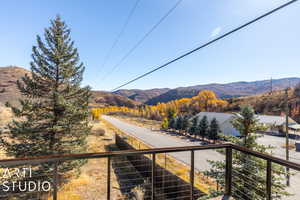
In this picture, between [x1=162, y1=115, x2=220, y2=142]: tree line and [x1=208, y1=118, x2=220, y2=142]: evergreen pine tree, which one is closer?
[x1=208, y1=118, x2=220, y2=142]: evergreen pine tree

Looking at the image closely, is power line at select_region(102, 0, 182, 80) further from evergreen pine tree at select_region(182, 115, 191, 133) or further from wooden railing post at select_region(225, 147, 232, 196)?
evergreen pine tree at select_region(182, 115, 191, 133)

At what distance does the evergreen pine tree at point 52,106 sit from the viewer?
7.20 metres

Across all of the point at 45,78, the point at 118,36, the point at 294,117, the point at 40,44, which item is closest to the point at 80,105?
the point at 45,78

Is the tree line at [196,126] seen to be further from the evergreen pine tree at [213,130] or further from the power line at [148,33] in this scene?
the power line at [148,33]

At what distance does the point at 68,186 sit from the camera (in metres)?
8.29

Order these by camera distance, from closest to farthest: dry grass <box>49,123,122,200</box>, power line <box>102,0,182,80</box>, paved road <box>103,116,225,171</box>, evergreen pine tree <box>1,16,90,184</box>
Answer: power line <box>102,0,182,80</box> < evergreen pine tree <box>1,16,90,184</box> < dry grass <box>49,123,122,200</box> < paved road <box>103,116,225,171</box>

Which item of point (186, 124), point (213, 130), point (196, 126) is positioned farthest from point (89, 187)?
point (186, 124)

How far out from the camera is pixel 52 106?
7.67 metres

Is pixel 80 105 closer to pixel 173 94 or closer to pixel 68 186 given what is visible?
pixel 68 186

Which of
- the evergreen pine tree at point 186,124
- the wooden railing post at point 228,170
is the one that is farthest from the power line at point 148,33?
the evergreen pine tree at point 186,124

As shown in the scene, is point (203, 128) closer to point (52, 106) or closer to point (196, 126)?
point (196, 126)

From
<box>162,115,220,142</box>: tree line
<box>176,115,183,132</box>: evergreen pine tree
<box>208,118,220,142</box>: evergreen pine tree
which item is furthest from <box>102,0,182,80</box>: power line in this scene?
<box>176,115,183,132</box>: evergreen pine tree

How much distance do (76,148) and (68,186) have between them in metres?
2.54

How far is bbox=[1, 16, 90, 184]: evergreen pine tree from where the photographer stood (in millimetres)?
7199
